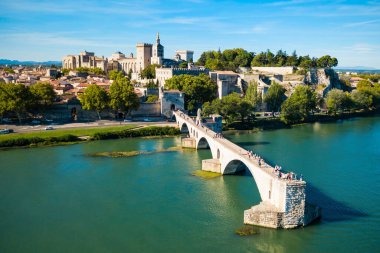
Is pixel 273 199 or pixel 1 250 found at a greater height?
pixel 273 199

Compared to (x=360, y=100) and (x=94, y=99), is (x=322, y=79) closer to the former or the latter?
(x=360, y=100)

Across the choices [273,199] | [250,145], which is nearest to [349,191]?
[273,199]

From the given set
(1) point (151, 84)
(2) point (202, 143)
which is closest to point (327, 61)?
(1) point (151, 84)

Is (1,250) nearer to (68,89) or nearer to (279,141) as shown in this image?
(279,141)

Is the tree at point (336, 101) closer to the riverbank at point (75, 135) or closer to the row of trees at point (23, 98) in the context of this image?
the riverbank at point (75, 135)

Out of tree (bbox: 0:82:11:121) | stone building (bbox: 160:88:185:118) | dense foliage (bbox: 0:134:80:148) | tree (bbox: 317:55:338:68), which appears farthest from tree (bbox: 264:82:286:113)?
tree (bbox: 0:82:11:121)

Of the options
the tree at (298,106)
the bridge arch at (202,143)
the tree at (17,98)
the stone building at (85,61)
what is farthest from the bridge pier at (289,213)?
the stone building at (85,61)
